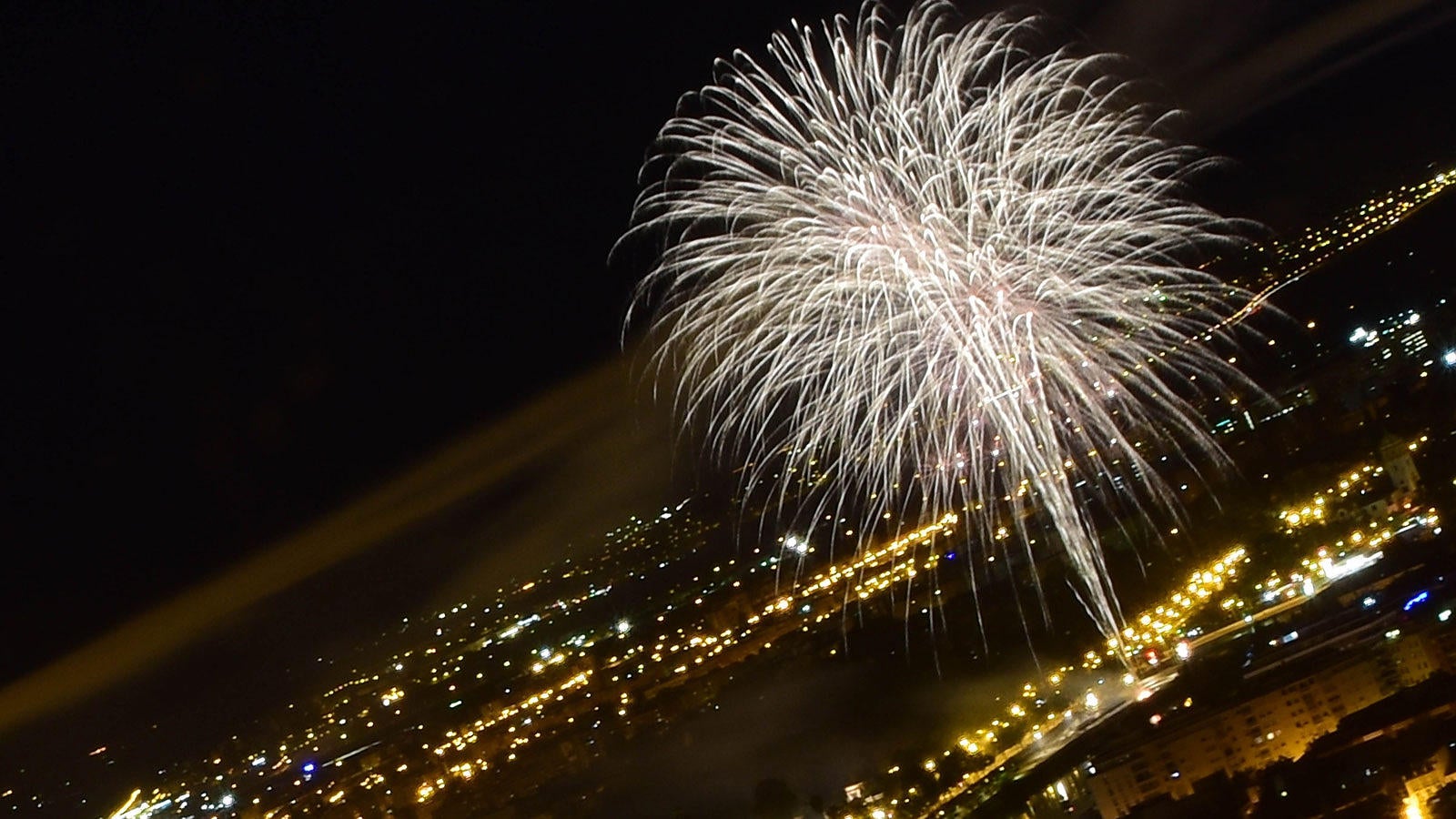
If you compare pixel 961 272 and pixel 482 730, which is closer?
pixel 961 272

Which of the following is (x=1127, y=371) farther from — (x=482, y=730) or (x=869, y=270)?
(x=482, y=730)

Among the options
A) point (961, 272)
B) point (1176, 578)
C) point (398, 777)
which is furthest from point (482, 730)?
point (961, 272)

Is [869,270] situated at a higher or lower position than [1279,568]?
higher

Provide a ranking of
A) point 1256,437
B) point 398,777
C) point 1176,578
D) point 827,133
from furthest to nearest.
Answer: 1. point 398,777
2. point 1256,437
3. point 1176,578
4. point 827,133

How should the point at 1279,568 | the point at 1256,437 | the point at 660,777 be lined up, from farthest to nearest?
1. the point at 660,777
2. the point at 1256,437
3. the point at 1279,568

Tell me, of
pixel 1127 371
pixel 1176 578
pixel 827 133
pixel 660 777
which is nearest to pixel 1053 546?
pixel 1176 578

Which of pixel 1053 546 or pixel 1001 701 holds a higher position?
A: pixel 1053 546

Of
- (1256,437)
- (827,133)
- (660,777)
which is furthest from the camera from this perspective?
(660,777)

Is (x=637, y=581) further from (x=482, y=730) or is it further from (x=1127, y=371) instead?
(x=1127, y=371)

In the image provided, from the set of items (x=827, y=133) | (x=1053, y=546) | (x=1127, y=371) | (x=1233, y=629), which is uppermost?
(x=827, y=133)
